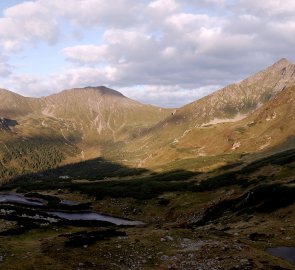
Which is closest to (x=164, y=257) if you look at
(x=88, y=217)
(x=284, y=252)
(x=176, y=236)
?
(x=176, y=236)

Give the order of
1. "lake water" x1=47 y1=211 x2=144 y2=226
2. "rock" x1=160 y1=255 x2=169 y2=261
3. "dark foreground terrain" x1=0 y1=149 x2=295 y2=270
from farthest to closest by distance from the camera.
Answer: "lake water" x1=47 y1=211 x2=144 y2=226 < "rock" x1=160 y1=255 x2=169 y2=261 < "dark foreground terrain" x1=0 y1=149 x2=295 y2=270

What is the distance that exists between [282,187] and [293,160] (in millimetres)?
39694

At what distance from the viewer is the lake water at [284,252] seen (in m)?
40.9

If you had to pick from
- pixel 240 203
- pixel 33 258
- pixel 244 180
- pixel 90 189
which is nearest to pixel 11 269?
pixel 33 258

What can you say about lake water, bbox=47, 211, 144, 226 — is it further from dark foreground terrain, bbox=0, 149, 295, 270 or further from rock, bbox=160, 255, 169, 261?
rock, bbox=160, 255, 169, 261

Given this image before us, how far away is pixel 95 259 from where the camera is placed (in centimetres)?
4094

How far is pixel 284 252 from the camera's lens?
42.5m

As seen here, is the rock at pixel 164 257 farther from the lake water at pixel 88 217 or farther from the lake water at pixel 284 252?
the lake water at pixel 88 217

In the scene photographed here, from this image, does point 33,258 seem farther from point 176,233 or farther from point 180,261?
point 176,233

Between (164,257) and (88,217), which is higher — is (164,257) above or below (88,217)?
above

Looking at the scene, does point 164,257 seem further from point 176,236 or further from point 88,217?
point 88,217

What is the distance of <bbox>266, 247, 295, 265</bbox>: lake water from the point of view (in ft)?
134

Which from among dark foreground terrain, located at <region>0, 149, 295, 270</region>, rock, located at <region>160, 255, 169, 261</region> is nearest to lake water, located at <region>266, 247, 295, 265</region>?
dark foreground terrain, located at <region>0, 149, 295, 270</region>

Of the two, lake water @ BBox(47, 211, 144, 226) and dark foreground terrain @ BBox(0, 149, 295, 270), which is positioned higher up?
dark foreground terrain @ BBox(0, 149, 295, 270)
